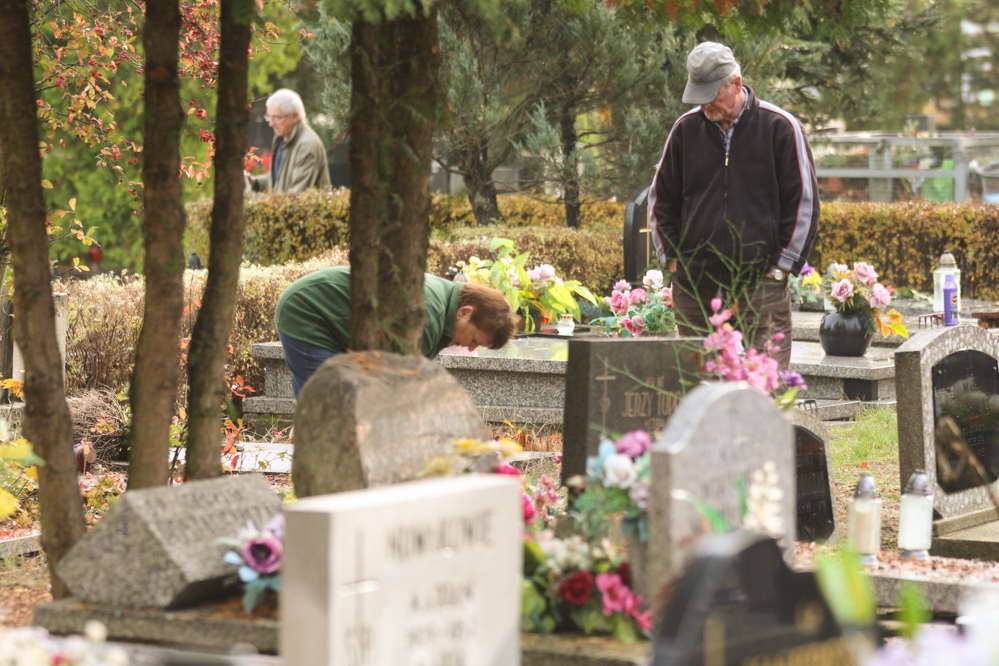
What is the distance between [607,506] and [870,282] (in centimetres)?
558

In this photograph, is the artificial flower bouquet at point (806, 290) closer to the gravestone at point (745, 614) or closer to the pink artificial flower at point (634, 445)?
the pink artificial flower at point (634, 445)

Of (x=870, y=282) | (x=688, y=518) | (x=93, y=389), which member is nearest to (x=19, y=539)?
(x=93, y=389)

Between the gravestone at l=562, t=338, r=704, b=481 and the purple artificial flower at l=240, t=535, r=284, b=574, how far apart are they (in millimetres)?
A: 1416

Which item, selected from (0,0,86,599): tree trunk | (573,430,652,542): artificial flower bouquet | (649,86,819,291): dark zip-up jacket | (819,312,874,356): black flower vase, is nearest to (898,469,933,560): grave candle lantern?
(649,86,819,291): dark zip-up jacket

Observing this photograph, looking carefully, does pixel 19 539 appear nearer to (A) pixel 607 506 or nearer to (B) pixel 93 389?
(B) pixel 93 389

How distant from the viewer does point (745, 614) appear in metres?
2.26

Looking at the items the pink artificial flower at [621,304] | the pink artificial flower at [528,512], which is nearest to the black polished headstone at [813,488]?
the pink artificial flower at [528,512]

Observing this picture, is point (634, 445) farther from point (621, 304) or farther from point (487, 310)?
point (621, 304)

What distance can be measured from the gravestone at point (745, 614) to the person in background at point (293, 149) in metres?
8.92

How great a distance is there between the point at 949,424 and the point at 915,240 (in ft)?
34.3

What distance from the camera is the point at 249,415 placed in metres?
7.70

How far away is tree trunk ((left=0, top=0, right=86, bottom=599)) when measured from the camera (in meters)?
3.32

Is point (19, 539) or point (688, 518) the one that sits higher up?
point (688, 518)

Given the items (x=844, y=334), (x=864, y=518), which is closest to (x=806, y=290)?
(x=844, y=334)
